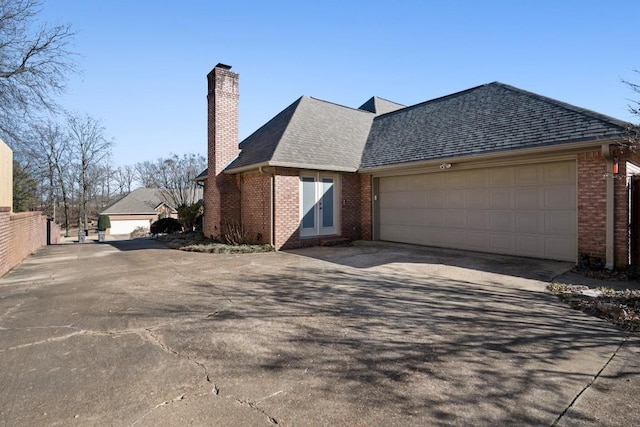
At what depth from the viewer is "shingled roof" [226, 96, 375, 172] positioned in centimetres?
1166

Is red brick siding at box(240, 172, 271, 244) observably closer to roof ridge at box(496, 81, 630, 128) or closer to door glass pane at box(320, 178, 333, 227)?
door glass pane at box(320, 178, 333, 227)

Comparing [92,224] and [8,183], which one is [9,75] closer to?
[8,183]

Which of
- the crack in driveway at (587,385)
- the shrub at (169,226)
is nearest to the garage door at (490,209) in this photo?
the crack in driveway at (587,385)

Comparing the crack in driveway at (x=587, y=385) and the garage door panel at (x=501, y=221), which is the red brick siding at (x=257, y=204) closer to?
the garage door panel at (x=501, y=221)

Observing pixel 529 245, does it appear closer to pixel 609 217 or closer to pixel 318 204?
pixel 609 217

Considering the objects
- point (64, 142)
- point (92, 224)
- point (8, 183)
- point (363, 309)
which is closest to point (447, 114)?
point (363, 309)

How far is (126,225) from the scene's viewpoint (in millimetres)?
48719

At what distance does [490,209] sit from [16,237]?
44.6 ft

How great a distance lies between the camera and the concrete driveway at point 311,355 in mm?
2570

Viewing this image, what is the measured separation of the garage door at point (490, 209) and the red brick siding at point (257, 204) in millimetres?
4415

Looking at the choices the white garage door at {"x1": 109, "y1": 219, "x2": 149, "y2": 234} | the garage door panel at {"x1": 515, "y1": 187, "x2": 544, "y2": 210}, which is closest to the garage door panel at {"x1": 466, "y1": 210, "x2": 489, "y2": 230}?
the garage door panel at {"x1": 515, "y1": 187, "x2": 544, "y2": 210}

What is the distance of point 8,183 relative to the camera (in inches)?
417

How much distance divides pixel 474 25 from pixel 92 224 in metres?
60.9

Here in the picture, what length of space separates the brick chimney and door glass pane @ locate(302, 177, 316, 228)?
3020 mm
